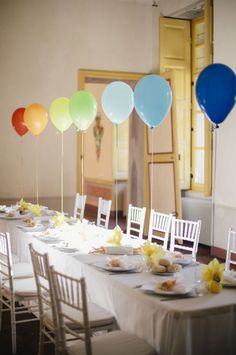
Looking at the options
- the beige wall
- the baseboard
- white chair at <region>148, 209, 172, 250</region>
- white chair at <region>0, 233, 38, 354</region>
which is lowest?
the baseboard

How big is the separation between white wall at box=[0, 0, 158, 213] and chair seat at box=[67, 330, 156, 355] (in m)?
5.30

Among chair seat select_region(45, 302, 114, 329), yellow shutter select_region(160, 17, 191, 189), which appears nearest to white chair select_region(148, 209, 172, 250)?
chair seat select_region(45, 302, 114, 329)

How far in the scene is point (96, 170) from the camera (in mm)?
12938

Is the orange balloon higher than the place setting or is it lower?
higher

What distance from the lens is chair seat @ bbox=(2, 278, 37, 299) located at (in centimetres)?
362

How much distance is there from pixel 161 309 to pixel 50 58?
19.7ft

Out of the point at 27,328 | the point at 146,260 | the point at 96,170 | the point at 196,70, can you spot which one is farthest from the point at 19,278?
the point at 96,170

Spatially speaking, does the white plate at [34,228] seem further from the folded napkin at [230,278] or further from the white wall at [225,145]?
the white wall at [225,145]

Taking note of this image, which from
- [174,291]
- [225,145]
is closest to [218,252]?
[225,145]

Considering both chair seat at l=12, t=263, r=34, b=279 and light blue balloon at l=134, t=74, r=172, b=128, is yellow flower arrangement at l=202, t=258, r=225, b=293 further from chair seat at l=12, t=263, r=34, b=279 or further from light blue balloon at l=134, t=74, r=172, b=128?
light blue balloon at l=134, t=74, r=172, b=128

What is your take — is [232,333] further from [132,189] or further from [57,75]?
[132,189]

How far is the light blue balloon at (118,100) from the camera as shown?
193 inches

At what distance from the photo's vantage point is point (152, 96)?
4.60 meters

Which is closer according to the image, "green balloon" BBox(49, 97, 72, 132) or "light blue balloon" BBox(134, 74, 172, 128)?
"light blue balloon" BBox(134, 74, 172, 128)
